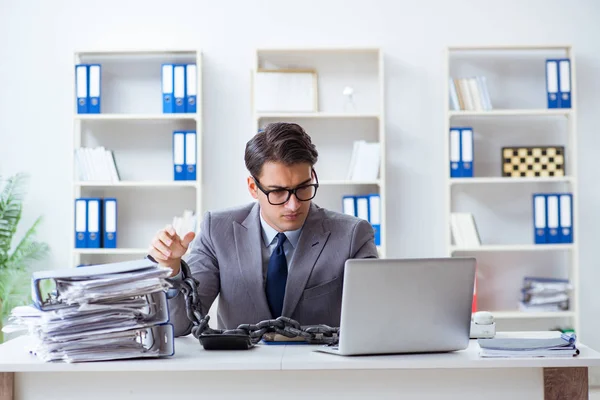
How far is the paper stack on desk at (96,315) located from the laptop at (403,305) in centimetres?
43

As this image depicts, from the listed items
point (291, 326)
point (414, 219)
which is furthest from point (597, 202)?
point (291, 326)

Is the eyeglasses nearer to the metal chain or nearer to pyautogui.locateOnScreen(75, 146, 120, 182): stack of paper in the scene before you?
the metal chain

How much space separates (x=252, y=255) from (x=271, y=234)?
10 centimetres

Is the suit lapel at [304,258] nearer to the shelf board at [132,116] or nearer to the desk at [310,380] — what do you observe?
the desk at [310,380]

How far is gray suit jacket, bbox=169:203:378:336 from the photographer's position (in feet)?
7.82

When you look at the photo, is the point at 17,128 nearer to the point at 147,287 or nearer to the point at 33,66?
the point at 33,66

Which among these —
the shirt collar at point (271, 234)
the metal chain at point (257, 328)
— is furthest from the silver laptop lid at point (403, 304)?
the shirt collar at point (271, 234)

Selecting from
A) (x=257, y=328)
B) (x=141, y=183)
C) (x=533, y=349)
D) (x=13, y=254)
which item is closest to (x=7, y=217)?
(x=13, y=254)

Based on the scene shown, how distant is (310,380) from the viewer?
1689mm

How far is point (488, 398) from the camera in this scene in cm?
169

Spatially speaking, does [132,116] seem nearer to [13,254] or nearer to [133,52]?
[133,52]

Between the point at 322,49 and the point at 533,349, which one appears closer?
the point at 533,349

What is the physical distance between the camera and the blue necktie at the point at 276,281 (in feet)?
7.89

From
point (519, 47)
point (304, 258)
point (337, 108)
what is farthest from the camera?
point (337, 108)
